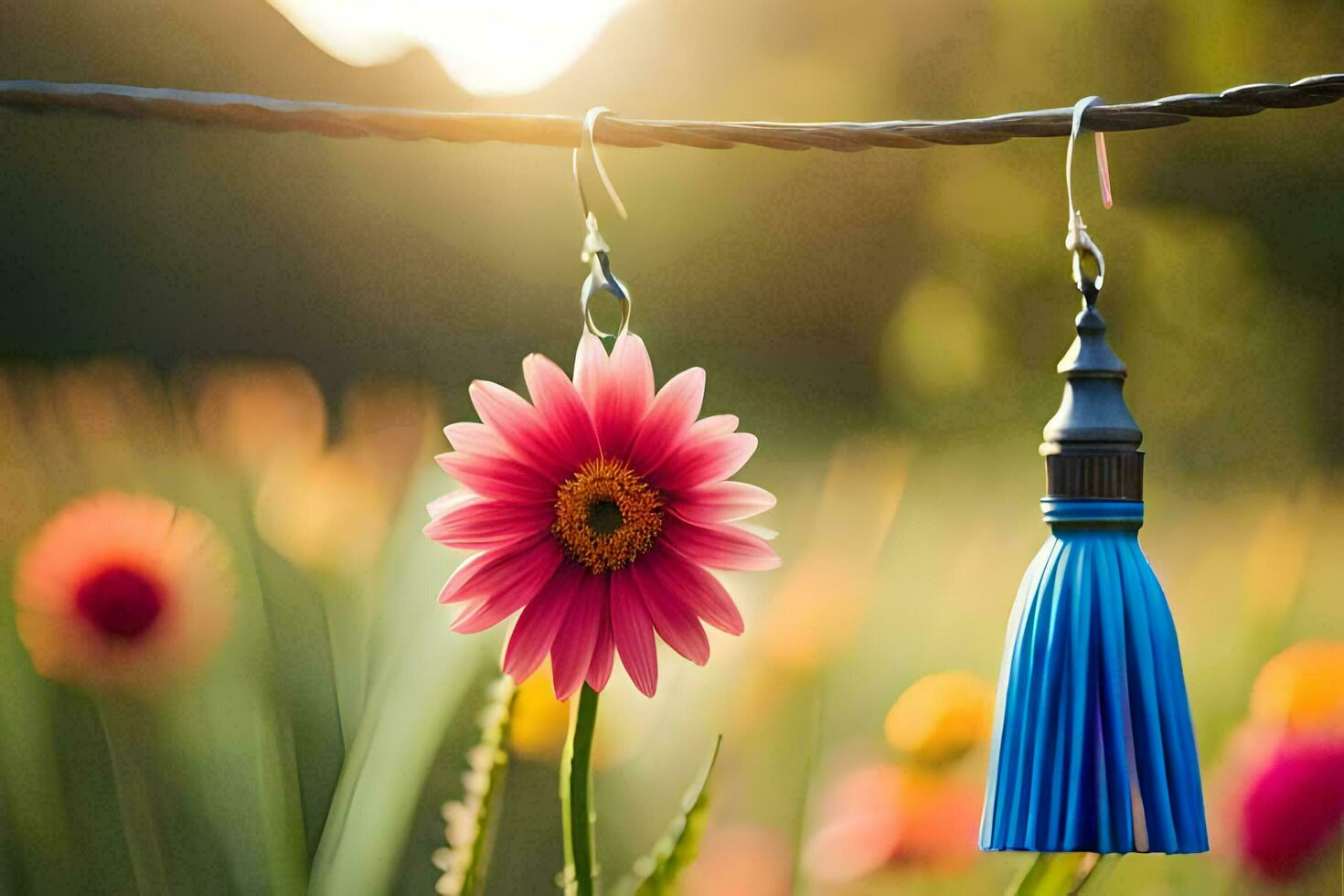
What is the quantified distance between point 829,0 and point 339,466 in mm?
436

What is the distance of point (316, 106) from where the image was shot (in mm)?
456

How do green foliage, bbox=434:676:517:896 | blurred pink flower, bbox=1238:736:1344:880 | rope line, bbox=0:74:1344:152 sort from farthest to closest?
blurred pink flower, bbox=1238:736:1344:880 → green foliage, bbox=434:676:517:896 → rope line, bbox=0:74:1344:152

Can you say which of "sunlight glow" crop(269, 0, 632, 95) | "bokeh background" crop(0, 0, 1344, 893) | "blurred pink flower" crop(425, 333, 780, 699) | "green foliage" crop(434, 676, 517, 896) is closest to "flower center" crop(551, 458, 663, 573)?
"blurred pink flower" crop(425, 333, 780, 699)

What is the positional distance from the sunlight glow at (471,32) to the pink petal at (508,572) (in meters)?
0.40

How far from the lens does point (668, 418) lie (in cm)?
48

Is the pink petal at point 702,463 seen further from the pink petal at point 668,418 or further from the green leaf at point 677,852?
the green leaf at point 677,852

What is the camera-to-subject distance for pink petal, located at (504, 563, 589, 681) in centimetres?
50

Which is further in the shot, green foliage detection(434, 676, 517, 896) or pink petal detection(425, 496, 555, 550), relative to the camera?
green foliage detection(434, 676, 517, 896)

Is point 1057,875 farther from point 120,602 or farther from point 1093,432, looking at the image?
point 120,602

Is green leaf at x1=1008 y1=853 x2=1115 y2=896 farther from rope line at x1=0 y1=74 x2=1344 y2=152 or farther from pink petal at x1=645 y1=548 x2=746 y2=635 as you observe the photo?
rope line at x1=0 y1=74 x2=1344 y2=152

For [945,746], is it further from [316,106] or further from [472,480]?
[316,106]

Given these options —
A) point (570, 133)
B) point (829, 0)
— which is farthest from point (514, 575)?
point (829, 0)

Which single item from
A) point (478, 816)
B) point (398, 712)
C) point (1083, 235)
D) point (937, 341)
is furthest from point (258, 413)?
point (1083, 235)

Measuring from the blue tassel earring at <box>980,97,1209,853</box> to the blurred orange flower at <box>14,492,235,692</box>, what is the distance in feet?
1.69
